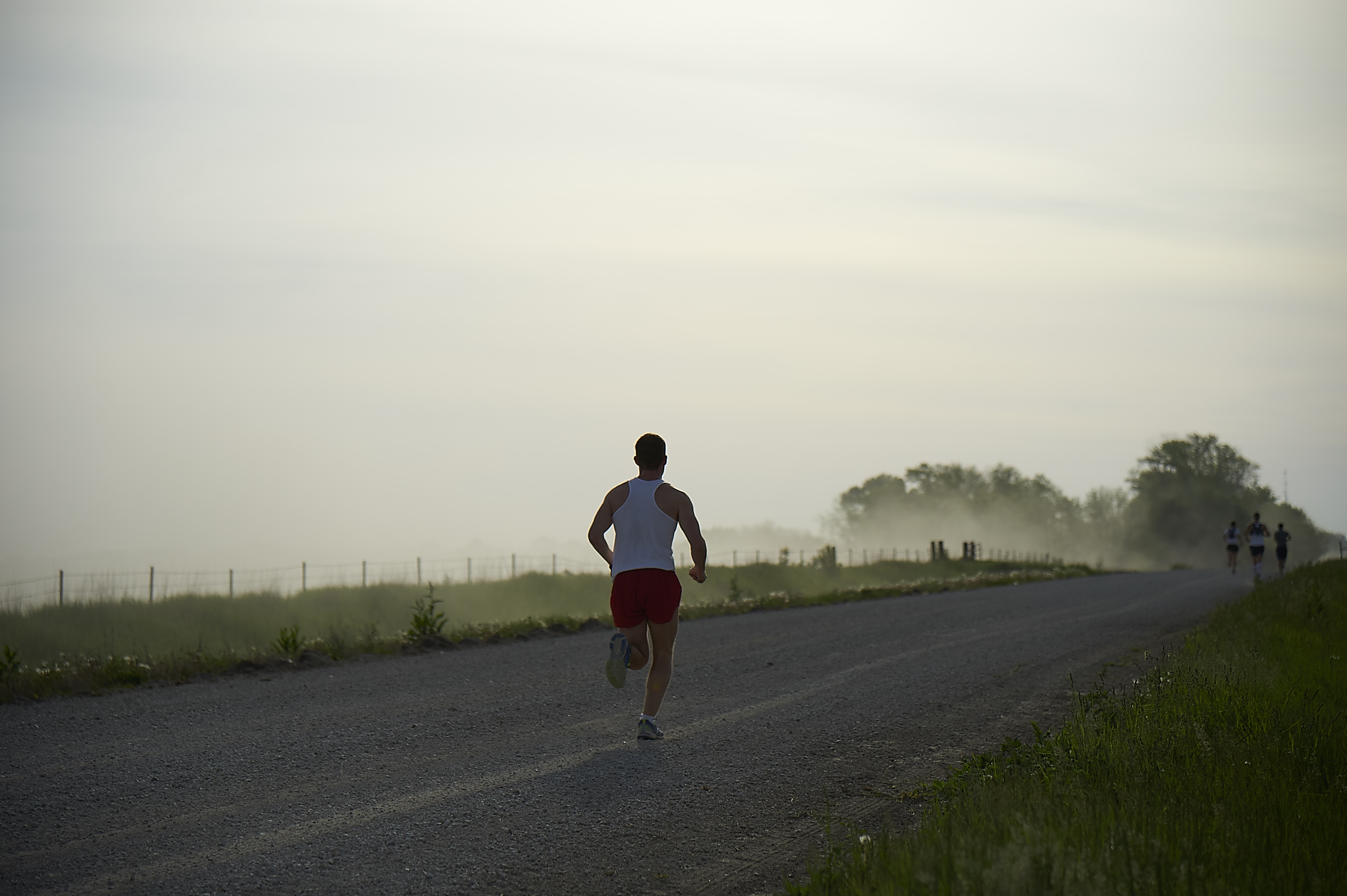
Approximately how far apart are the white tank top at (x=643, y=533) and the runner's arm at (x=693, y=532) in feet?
0.23

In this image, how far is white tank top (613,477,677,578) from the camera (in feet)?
23.2

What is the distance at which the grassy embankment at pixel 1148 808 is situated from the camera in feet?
12.1

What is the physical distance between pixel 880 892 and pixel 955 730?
13.3 feet

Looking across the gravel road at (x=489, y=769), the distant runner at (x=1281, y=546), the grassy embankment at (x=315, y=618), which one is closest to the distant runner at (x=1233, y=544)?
the distant runner at (x=1281, y=546)

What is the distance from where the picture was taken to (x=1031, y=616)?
17.0 meters

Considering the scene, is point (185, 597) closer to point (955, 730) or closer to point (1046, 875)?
point (955, 730)

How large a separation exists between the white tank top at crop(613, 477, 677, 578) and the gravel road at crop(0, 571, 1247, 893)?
1256mm

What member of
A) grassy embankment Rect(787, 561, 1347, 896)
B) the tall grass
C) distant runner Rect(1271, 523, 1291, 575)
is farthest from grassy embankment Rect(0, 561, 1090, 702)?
grassy embankment Rect(787, 561, 1347, 896)

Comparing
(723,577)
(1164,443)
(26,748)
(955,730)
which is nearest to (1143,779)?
(955,730)

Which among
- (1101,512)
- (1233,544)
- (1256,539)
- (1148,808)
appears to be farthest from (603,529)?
(1101,512)

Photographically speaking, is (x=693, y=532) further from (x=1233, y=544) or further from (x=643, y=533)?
(x=1233, y=544)

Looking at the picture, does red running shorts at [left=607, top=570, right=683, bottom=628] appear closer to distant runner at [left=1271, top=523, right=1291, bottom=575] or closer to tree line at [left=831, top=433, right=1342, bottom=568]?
distant runner at [left=1271, top=523, right=1291, bottom=575]

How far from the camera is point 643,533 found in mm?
7102

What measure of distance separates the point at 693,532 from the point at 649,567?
396mm
